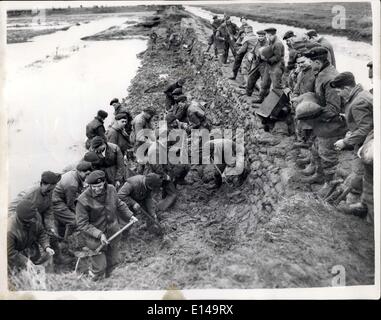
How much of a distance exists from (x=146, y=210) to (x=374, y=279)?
2.98 meters

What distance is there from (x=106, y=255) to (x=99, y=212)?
550 mm

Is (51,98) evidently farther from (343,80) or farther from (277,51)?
(343,80)

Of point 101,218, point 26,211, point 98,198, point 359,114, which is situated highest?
point 359,114

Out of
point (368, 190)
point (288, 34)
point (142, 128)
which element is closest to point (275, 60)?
point (288, 34)

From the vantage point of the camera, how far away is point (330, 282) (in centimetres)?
542

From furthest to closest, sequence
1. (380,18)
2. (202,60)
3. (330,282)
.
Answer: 1. (202,60)
2. (380,18)
3. (330,282)

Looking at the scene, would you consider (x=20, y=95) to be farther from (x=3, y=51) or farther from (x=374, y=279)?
(x=374, y=279)

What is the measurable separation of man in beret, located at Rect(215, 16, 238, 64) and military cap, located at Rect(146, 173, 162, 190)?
2.85m

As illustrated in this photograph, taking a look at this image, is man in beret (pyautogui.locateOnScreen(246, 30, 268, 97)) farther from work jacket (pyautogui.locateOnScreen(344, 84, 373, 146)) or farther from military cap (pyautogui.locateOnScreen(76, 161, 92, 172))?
military cap (pyautogui.locateOnScreen(76, 161, 92, 172))

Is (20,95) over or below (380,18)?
below

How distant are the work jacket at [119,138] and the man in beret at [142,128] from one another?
0.31 ft

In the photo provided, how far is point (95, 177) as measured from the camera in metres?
5.52

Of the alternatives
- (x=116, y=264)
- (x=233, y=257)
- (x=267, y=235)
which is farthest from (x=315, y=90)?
(x=116, y=264)

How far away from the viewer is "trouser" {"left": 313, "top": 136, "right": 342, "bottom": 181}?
587 cm
